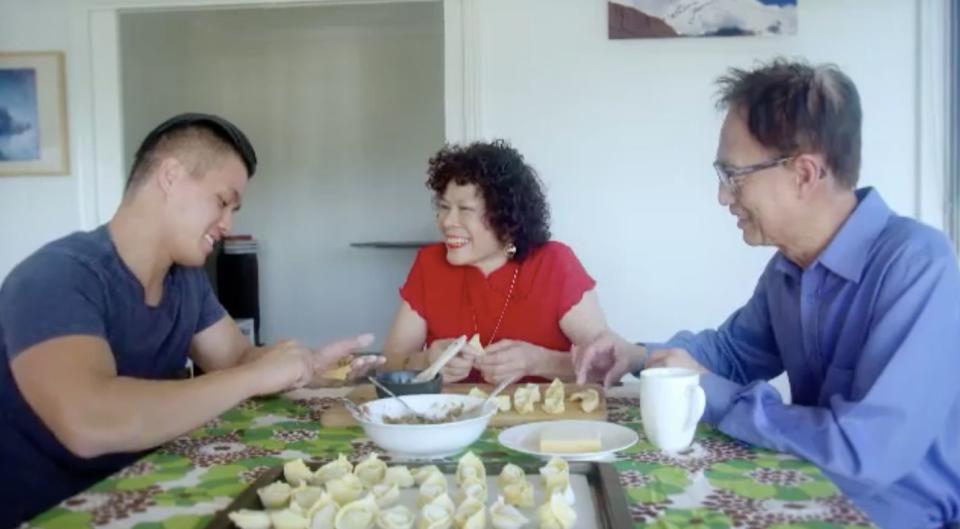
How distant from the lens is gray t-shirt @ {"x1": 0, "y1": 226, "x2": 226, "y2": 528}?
4.17ft

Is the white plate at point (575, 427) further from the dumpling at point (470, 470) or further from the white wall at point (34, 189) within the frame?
the white wall at point (34, 189)

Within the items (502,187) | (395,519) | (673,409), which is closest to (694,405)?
(673,409)

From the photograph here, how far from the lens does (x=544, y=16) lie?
301 cm

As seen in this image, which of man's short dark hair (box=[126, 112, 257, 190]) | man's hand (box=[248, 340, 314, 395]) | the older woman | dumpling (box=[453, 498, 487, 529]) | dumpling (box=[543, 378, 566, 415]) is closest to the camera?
dumpling (box=[453, 498, 487, 529])

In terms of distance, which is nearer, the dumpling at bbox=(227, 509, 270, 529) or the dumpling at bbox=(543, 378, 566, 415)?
the dumpling at bbox=(227, 509, 270, 529)

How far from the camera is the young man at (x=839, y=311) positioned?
3.93ft

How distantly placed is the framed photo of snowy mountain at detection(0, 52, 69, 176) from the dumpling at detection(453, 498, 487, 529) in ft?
9.65

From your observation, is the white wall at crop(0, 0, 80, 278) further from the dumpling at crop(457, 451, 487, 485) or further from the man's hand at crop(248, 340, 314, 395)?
the dumpling at crop(457, 451, 487, 485)

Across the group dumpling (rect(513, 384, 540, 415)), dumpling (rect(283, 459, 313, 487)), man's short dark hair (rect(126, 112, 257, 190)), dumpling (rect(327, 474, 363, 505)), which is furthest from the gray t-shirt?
dumpling (rect(513, 384, 540, 415))

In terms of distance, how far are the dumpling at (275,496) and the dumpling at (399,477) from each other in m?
0.11

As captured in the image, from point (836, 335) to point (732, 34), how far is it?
175 cm

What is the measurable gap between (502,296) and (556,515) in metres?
1.41

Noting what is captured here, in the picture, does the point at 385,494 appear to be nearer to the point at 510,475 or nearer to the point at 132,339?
the point at 510,475

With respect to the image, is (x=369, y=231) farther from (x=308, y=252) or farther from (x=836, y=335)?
(x=836, y=335)
